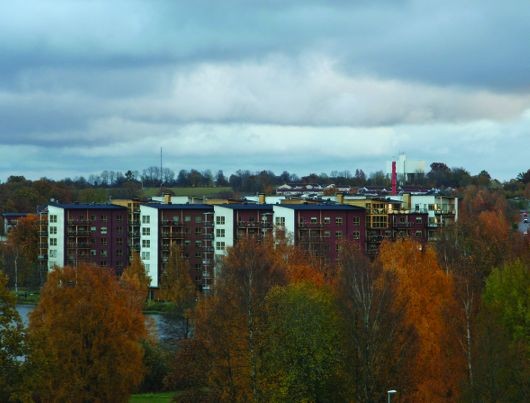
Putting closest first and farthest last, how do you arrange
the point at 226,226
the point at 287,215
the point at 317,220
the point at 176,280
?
the point at 176,280 < the point at 317,220 < the point at 287,215 < the point at 226,226

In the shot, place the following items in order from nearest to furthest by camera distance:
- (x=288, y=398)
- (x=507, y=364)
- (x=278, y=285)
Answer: (x=507, y=364)
(x=288, y=398)
(x=278, y=285)

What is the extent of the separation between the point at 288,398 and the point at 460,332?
7.96 metres

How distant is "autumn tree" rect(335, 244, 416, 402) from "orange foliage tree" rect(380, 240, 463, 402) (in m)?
1.14

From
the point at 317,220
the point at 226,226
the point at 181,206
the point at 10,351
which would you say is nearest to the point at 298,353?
the point at 10,351

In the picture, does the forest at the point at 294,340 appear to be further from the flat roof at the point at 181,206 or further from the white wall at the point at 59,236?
the white wall at the point at 59,236

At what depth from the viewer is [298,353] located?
145 feet

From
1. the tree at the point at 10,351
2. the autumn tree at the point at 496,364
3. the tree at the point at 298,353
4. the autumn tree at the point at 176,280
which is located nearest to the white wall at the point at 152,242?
the autumn tree at the point at 176,280

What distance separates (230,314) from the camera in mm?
45125

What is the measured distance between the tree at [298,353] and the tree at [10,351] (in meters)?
10.1

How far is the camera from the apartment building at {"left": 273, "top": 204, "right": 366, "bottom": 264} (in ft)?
338

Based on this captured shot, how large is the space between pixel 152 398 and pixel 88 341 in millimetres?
10999

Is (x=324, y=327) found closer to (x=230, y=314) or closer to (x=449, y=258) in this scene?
(x=230, y=314)

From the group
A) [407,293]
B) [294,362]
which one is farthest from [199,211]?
[294,362]

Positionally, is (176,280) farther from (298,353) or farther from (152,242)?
(298,353)
